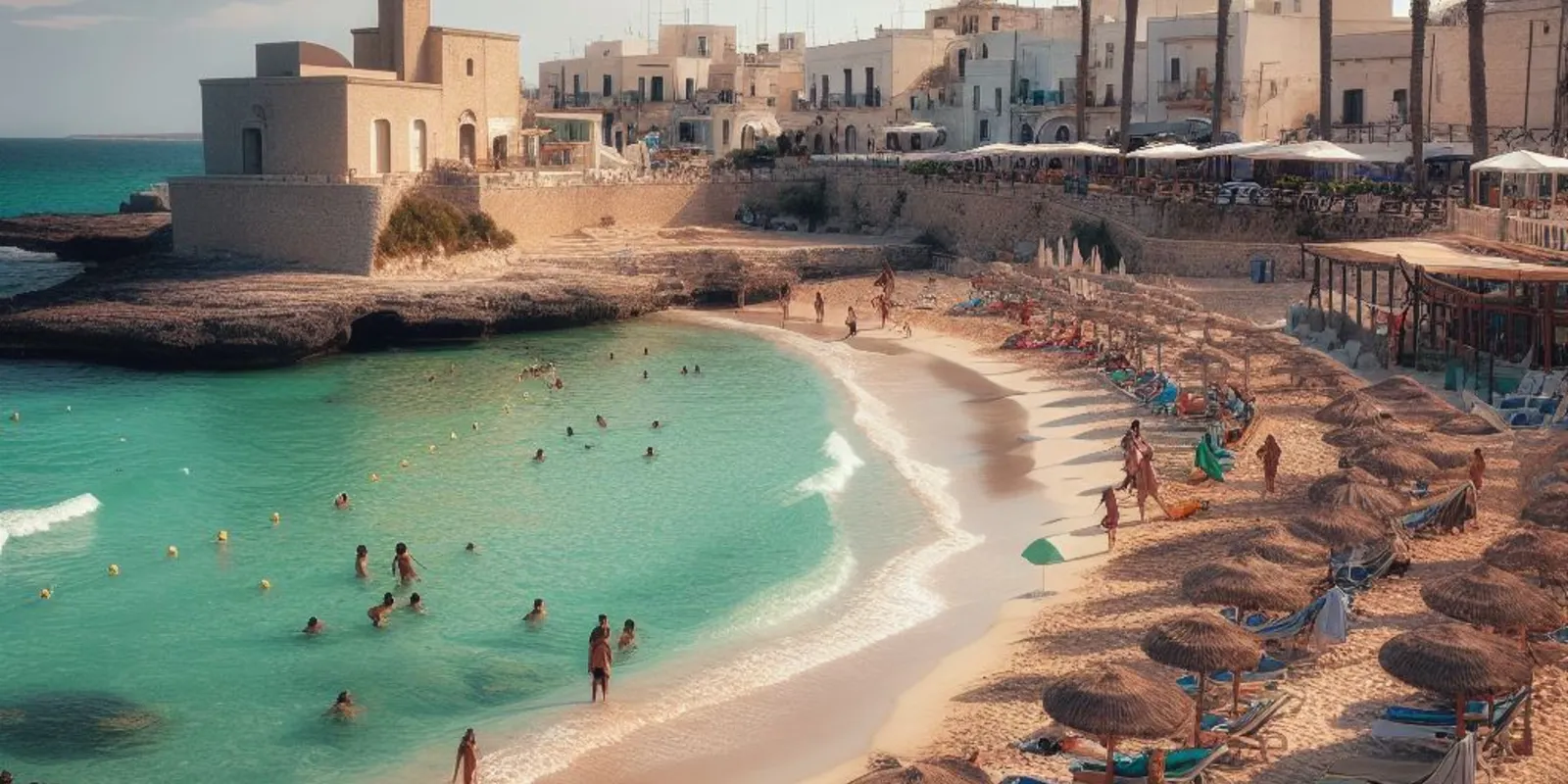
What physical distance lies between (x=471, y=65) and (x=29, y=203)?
6154 centimetres

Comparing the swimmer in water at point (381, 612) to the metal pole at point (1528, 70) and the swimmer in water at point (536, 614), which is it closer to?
the swimmer in water at point (536, 614)

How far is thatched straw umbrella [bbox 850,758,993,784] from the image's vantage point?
11133 millimetres

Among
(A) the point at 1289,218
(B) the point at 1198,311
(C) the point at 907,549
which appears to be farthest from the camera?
(A) the point at 1289,218

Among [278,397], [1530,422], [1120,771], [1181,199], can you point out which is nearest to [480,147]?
[278,397]

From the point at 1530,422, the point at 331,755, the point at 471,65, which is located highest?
the point at 471,65

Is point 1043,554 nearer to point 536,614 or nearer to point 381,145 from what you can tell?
point 536,614

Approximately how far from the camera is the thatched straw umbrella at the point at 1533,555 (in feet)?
48.8

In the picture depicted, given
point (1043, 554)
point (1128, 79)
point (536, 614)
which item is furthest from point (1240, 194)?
point (536, 614)

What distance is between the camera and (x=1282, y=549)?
1602cm

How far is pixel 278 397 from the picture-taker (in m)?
33.6

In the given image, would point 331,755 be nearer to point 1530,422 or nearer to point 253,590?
point 253,590

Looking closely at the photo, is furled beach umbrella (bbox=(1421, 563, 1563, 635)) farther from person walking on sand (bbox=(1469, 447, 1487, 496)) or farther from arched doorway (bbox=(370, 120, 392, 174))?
arched doorway (bbox=(370, 120, 392, 174))

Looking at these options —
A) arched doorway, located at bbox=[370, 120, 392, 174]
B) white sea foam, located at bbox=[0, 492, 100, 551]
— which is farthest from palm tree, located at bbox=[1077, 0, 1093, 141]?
white sea foam, located at bbox=[0, 492, 100, 551]

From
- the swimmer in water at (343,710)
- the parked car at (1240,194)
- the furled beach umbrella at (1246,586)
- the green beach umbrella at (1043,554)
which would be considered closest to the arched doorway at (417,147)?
the parked car at (1240,194)
